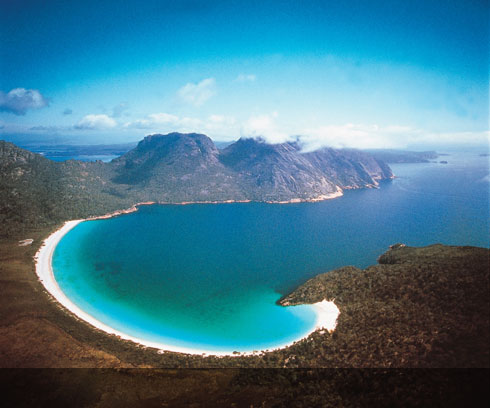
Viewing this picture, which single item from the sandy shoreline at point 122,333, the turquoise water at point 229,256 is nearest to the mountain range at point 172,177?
the turquoise water at point 229,256

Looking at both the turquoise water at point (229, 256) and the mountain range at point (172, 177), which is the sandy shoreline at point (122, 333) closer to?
the turquoise water at point (229, 256)

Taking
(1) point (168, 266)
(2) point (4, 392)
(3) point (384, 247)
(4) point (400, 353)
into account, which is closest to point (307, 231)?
(3) point (384, 247)

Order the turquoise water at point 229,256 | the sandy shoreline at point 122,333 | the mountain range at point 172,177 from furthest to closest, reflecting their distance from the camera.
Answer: the mountain range at point 172,177
the turquoise water at point 229,256
the sandy shoreline at point 122,333

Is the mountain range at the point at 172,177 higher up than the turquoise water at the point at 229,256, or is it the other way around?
the mountain range at the point at 172,177

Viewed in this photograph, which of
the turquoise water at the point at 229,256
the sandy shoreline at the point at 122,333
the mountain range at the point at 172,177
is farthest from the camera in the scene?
the mountain range at the point at 172,177

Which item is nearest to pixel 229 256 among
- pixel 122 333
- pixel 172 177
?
pixel 122 333

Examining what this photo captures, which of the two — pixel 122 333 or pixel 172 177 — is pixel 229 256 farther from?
pixel 172 177

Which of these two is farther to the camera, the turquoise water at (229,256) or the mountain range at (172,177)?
the mountain range at (172,177)

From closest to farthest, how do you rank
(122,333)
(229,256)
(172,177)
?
(122,333) < (229,256) < (172,177)
